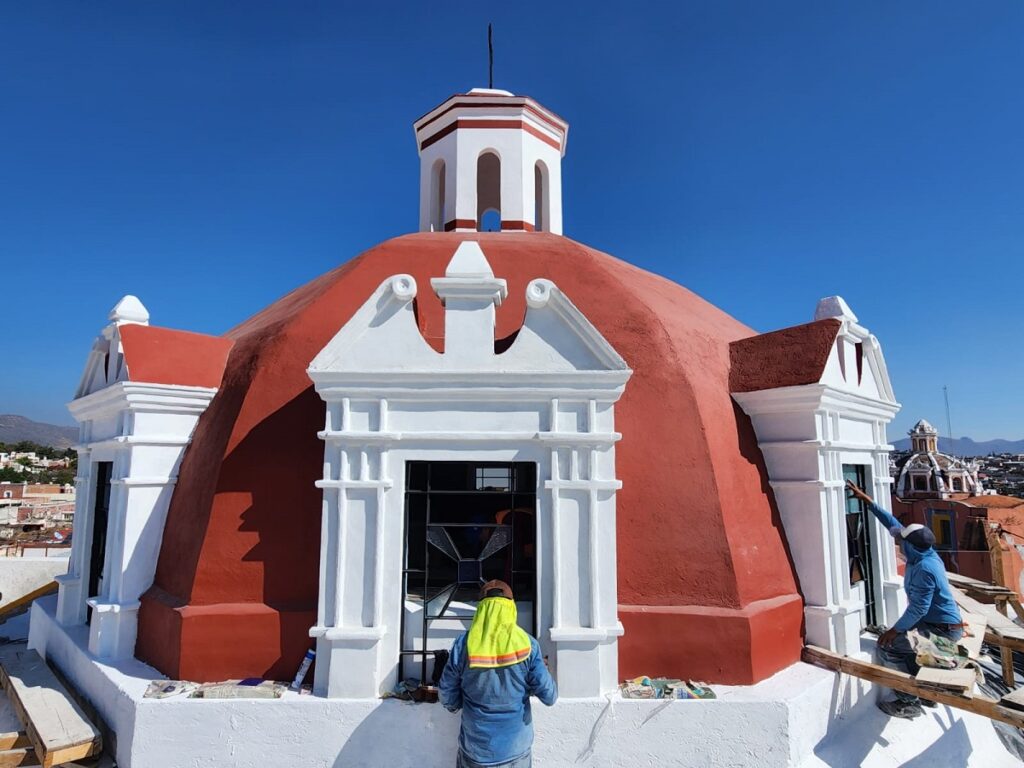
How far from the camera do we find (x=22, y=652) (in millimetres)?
7211

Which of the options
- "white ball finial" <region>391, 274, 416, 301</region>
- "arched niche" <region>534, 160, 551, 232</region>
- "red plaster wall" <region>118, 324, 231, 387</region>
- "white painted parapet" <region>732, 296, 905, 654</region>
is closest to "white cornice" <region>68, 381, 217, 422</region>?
"red plaster wall" <region>118, 324, 231, 387</region>

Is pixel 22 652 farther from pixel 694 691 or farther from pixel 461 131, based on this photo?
pixel 461 131

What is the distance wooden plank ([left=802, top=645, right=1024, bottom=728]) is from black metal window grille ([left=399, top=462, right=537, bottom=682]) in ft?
8.99

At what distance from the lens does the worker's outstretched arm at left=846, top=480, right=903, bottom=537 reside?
638 cm

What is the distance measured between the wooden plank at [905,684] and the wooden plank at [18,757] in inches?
271

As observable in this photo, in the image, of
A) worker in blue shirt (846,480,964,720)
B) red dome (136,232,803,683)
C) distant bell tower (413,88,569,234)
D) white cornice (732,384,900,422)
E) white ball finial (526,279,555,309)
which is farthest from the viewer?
distant bell tower (413,88,569,234)

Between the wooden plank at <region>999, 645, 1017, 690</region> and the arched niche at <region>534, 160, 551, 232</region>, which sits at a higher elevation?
the arched niche at <region>534, 160, 551, 232</region>

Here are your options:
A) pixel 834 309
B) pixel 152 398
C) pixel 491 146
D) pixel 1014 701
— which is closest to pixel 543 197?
pixel 491 146

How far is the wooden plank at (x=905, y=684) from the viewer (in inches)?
185

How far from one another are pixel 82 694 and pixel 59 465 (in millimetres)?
99166

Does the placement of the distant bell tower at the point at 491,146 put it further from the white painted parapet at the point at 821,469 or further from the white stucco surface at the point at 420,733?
the white stucco surface at the point at 420,733

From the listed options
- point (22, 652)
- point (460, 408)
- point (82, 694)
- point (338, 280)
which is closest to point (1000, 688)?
point (460, 408)

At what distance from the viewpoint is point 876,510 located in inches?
258

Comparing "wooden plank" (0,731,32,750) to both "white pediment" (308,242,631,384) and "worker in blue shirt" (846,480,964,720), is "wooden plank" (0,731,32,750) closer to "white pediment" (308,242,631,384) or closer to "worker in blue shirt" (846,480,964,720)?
"white pediment" (308,242,631,384)
